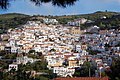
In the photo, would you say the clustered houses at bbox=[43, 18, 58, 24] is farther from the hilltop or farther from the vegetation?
the vegetation

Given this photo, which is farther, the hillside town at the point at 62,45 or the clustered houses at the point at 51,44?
the clustered houses at the point at 51,44

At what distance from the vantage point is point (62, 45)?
79438 mm

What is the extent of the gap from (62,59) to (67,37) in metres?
35.9

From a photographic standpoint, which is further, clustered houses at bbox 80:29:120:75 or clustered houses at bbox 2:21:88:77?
clustered houses at bbox 80:29:120:75

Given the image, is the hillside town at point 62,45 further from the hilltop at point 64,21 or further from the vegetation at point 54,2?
the vegetation at point 54,2

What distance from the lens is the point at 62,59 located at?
60.6 m

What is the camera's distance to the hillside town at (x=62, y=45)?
5691 cm

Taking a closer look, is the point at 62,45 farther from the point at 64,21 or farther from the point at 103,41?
the point at 64,21

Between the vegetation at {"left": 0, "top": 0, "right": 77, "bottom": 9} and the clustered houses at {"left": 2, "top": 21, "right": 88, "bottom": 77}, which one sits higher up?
the vegetation at {"left": 0, "top": 0, "right": 77, "bottom": 9}

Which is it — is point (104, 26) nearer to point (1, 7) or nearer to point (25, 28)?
point (25, 28)

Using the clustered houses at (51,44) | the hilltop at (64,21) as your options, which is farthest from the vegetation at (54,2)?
the hilltop at (64,21)

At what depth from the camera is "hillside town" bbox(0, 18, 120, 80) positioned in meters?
56.9

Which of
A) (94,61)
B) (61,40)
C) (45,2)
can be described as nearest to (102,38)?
(61,40)

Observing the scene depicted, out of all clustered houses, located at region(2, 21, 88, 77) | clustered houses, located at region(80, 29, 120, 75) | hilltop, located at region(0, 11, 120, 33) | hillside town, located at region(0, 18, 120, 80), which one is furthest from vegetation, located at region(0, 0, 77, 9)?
hilltop, located at region(0, 11, 120, 33)
